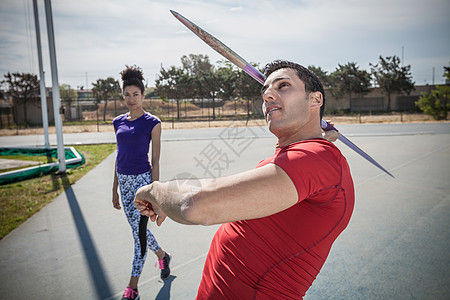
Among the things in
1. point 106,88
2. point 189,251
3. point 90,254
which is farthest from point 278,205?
point 106,88

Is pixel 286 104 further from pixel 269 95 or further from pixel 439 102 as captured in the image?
Answer: pixel 439 102

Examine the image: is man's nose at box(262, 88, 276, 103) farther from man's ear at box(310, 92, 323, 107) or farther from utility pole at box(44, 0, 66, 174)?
utility pole at box(44, 0, 66, 174)

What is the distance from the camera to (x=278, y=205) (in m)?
0.89

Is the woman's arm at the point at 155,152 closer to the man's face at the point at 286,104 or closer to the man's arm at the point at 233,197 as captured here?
the man's face at the point at 286,104

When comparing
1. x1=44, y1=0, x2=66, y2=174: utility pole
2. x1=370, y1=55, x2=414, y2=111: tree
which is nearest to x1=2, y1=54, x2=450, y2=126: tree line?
x1=370, y1=55, x2=414, y2=111: tree

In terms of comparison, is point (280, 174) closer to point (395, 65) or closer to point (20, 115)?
point (20, 115)

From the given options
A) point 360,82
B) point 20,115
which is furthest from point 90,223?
point 360,82

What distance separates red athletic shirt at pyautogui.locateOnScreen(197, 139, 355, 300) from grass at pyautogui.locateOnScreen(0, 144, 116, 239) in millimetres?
4273

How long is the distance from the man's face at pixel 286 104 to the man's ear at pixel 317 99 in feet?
0.10

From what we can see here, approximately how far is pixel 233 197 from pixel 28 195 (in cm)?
640

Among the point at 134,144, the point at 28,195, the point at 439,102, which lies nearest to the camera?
the point at 134,144

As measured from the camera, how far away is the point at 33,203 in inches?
214

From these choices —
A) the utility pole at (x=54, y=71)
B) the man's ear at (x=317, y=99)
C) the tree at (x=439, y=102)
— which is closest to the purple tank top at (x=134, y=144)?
the man's ear at (x=317, y=99)

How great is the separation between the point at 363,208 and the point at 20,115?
3716 cm
